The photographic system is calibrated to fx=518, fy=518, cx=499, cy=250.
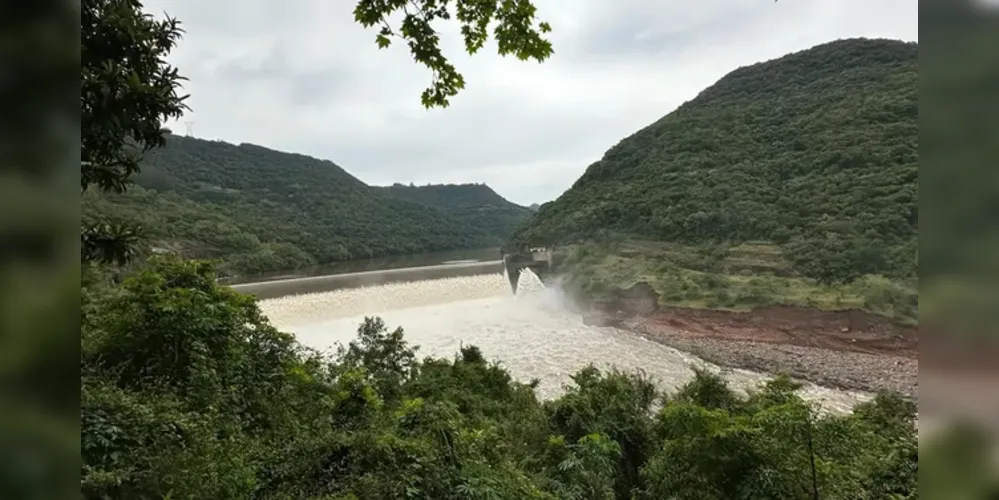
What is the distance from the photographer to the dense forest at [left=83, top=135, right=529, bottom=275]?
502 inches

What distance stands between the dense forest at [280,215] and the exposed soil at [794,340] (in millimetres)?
12325

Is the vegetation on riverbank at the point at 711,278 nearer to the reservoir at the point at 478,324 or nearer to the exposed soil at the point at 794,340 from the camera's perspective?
the exposed soil at the point at 794,340

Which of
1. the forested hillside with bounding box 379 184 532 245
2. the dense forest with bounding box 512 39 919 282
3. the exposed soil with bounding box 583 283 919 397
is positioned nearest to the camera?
the exposed soil with bounding box 583 283 919 397

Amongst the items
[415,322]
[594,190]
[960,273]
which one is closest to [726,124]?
[594,190]

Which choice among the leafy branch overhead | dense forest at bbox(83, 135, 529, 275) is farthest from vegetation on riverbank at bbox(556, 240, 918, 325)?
the leafy branch overhead

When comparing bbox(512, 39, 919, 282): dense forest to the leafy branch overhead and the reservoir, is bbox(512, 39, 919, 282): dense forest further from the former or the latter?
the leafy branch overhead

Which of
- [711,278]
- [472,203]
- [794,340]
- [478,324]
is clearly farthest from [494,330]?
[472,203]

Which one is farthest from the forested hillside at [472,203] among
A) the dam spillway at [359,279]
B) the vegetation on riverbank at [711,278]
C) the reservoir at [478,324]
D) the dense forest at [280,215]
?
the reservoir at [478,324]

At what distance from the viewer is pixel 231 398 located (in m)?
4.39

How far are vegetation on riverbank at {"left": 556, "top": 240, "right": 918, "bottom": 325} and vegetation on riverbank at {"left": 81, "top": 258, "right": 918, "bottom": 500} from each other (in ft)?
30.7

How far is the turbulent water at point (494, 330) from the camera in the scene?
1400 cm

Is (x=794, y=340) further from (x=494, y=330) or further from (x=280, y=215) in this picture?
(x=280, y=215)

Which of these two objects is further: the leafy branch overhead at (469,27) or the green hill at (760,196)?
the green hill at (760,196)

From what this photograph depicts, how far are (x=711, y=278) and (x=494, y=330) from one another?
27.3ft
